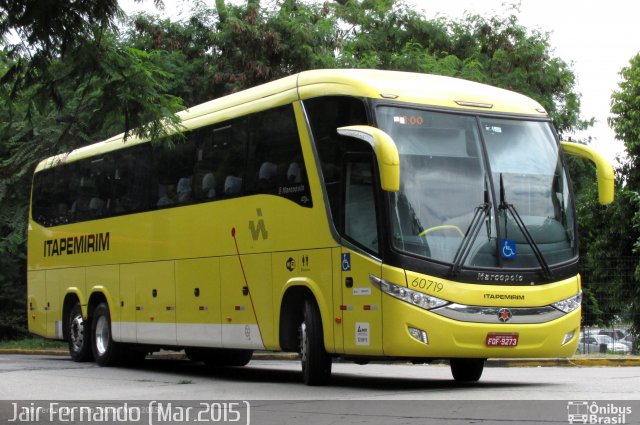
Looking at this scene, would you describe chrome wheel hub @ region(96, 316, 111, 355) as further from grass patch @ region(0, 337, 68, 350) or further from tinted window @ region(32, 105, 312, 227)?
grass patch @ region(0, 337, 68, 350)

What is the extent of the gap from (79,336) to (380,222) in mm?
10436

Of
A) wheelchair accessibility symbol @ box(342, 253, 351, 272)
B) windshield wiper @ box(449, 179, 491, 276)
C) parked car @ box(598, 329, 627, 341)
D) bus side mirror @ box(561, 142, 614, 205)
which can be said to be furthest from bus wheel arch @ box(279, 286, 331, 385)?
parked car @ box(598, 329, 627, 341)

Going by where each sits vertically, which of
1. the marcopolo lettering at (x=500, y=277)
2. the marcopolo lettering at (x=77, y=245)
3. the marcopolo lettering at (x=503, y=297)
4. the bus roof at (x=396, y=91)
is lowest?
the marcopolo lettering at (x=503, y=297)

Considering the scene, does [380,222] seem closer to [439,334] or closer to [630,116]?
[439,334]

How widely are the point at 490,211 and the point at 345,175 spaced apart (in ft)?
5.80

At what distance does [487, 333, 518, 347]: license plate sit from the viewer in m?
13.8

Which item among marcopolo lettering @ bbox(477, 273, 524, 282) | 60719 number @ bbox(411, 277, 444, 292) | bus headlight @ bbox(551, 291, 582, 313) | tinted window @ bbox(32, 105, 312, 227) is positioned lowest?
bus headlight @ bbox(551, 291, 582, 313)

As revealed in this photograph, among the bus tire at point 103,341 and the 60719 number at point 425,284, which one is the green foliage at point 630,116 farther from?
the 60719 number at point 425,284

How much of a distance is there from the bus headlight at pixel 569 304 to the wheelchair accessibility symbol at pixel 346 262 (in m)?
2.48

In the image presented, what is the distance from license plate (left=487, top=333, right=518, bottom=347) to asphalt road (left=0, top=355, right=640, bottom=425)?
0.52m

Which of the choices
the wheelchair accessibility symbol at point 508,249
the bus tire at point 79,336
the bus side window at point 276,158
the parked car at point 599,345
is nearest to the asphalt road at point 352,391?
the bus tire at point 79,336

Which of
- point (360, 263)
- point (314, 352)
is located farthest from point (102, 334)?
point (360, 263)

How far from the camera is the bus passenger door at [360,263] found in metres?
13.9

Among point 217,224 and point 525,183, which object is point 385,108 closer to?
point 525,183
